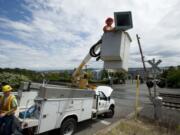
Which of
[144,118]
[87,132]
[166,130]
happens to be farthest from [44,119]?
[144,118]

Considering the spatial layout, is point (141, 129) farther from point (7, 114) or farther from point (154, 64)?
point (7, 114)

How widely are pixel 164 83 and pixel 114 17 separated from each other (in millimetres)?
37290

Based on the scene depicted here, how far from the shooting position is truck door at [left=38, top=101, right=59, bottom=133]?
5.27 meters

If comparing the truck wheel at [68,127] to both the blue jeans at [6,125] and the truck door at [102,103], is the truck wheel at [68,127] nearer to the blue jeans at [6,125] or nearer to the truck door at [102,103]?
the blue jeans at [6,125]

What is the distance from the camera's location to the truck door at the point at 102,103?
8.56 m

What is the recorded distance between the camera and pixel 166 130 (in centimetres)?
737

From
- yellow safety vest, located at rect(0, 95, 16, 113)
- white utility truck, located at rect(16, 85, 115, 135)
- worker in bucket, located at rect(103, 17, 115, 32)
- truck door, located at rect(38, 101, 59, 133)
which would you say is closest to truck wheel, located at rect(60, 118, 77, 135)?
white utility truck, located at rect(16, 85, 115, 135)

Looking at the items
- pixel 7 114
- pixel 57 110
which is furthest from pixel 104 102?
pixel 7 114

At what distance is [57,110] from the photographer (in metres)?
5.72

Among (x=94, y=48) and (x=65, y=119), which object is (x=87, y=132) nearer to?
(x=65, y=119)

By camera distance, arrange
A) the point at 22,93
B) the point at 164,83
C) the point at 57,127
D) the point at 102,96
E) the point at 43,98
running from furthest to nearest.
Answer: the point at 164,83 < the point at 102,96 < the point at 22,93 < the point at 57,127 < the point at 43,98

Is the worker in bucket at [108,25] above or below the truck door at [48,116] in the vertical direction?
above

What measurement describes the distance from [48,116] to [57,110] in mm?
389

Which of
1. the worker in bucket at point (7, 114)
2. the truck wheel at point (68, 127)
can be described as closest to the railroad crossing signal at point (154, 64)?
the truck wheel at point (68, 127)
